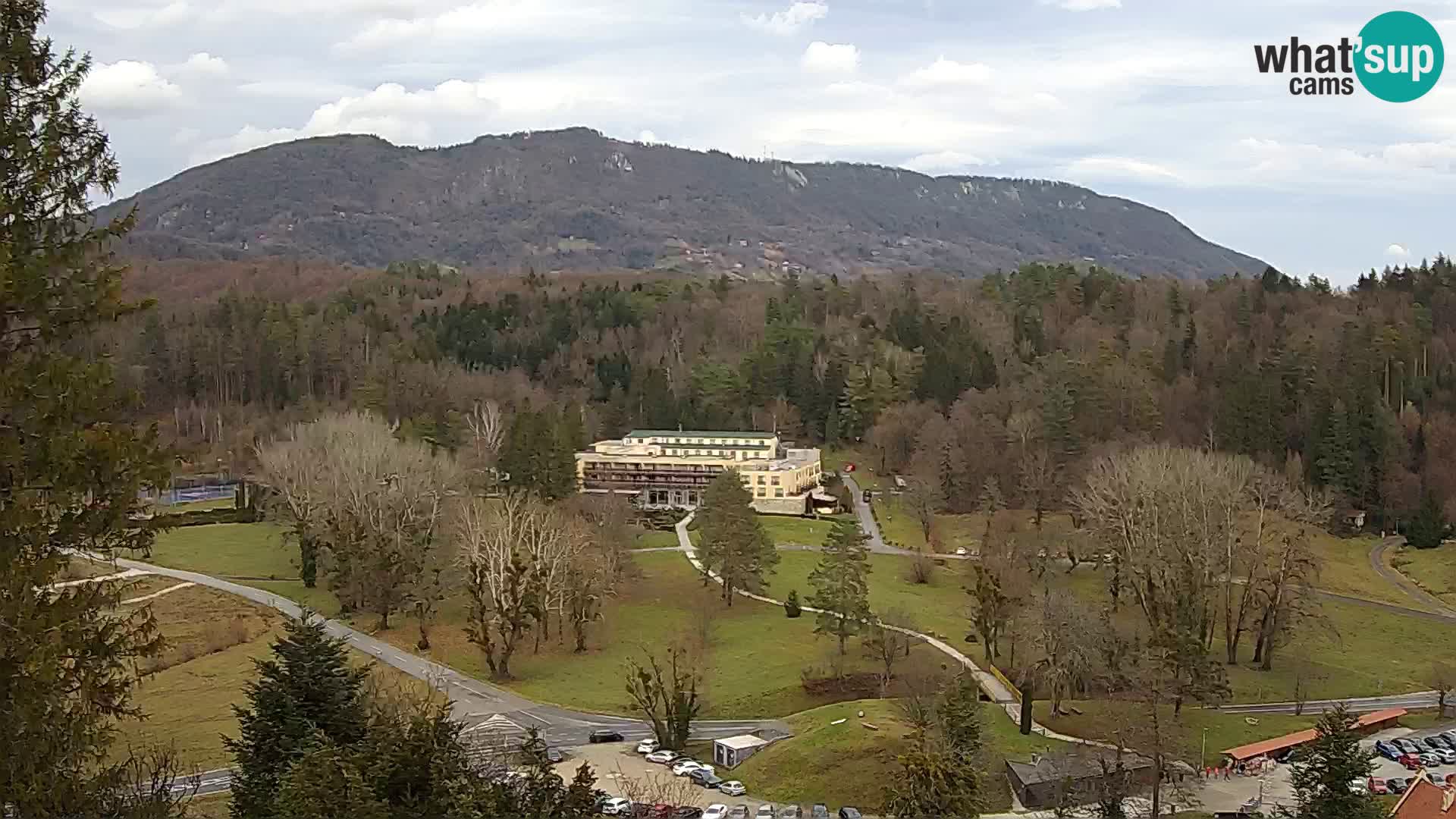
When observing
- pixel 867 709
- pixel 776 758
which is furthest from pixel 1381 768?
pixel 776 758

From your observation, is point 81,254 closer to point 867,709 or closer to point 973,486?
point 867,709

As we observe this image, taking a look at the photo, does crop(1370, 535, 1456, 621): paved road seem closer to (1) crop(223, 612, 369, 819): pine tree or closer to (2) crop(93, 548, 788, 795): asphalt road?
(2) crop(93, 548, 788, 795): asphalt road

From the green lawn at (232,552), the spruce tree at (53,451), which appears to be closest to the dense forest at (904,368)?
the green lawn at (232,552)

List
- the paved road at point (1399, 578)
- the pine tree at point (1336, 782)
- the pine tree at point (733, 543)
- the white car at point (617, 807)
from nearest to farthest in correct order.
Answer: the pine tree at point (1336, 782)
the white car at point (617, 807)
the pine tree at point (733, 543)
the paved road at point (1399, 578)

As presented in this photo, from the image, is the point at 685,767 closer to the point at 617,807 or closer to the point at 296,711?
the point at 617,807

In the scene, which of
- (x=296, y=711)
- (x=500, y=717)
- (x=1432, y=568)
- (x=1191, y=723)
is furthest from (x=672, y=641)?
(x=1432, y=568)

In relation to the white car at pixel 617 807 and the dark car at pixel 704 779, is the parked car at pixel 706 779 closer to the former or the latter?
the dark car at pixel 704 779

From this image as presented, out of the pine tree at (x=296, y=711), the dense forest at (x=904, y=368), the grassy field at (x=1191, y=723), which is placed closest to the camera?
the pine tree at (x=296, y=711)

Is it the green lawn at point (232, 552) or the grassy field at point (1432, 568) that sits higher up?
the green lawn at point (232, 552)
